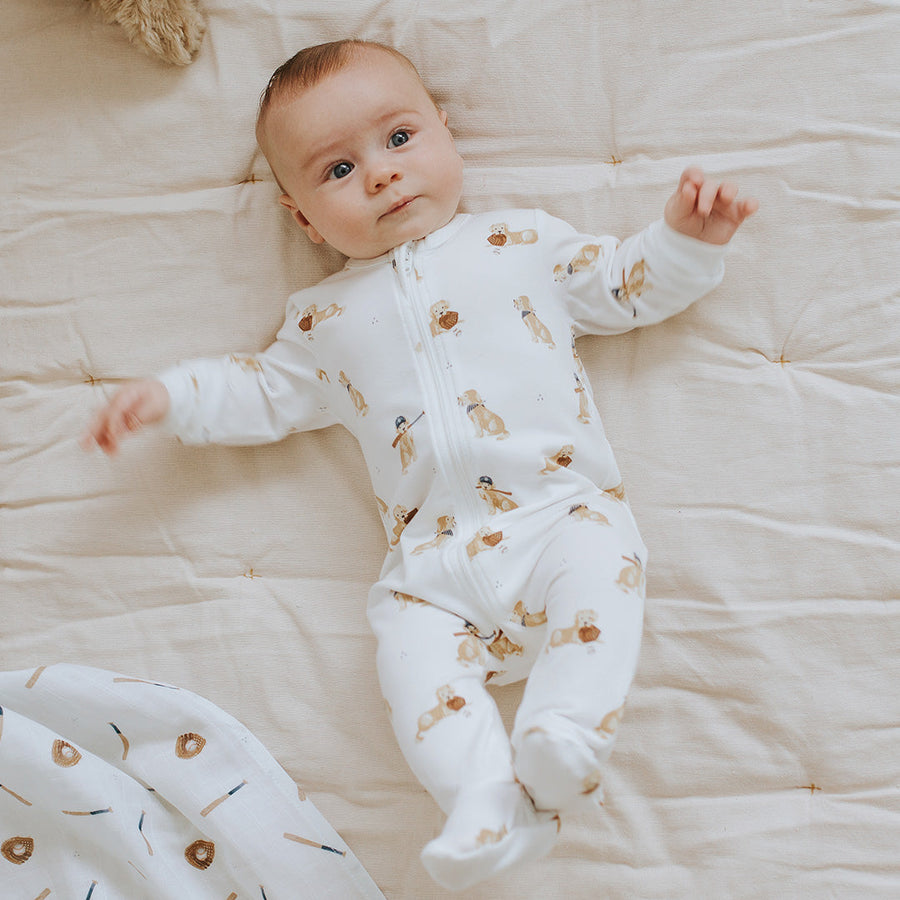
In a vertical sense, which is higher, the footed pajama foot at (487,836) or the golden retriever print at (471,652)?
Answer: the golden retriever print at (471,652)

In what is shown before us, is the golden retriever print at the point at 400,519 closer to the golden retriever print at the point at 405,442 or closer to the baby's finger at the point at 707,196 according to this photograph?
the golden retriever print at the point at 405,442

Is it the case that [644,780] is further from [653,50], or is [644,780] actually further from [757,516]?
[653,50]

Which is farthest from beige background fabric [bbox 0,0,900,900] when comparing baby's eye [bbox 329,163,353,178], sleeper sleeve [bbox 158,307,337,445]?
baby's eye [bbox 329,163,353,178]

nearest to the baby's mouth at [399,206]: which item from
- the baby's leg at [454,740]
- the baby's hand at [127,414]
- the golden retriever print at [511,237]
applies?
the golden retriever print at [511,237]

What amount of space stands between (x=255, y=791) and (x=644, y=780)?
473 millimetres

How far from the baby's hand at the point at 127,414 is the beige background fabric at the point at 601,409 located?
0.40 ft

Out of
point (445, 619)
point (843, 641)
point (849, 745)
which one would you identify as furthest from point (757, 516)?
point (445, 619)

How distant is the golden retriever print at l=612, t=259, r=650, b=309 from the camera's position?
1091mm

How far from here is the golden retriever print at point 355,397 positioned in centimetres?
114

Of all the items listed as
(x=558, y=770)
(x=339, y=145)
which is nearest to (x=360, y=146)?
(x=339, y=145)

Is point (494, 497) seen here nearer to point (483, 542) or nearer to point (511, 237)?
point (483, 542)

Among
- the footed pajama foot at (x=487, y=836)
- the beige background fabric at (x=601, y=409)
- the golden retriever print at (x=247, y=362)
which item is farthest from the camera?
the golden retriever print at (x=247, y=362)

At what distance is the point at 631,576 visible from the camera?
3.34 ft

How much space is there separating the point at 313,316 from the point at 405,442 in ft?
0.69
